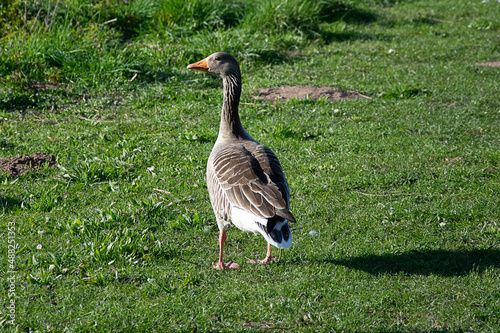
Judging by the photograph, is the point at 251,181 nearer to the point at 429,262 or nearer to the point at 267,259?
the point at 267,259

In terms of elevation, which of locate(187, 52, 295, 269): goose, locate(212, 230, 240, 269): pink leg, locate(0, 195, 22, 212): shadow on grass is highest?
locate(187, 52, 295, 269): goose

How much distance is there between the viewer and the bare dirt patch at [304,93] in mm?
8203

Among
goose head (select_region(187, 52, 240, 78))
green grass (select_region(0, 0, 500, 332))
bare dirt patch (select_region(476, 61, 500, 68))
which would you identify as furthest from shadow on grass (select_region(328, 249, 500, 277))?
bare dirt patch (select_region(476, 61, 500, 68))

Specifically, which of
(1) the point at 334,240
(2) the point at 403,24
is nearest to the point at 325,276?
(1) the point at 334,240

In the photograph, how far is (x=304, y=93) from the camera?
27.5ft

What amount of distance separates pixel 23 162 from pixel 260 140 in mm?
3242

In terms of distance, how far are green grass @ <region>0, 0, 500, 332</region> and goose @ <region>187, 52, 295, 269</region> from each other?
0.58 m

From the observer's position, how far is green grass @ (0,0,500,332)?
372 centimetres

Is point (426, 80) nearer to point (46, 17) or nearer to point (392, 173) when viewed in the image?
point (392, 173)

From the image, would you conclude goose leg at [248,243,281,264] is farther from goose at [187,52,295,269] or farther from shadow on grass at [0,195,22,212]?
shadow on grass at [0,195,22,212]

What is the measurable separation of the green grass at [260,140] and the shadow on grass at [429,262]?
0.02m

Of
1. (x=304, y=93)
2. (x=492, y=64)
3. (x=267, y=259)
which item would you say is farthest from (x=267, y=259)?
(x=492, y=64)

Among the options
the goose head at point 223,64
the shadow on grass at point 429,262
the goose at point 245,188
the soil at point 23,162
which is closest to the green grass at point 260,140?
the shadow on grass at point 429,262

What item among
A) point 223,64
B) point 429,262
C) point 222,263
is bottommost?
point 222,263
